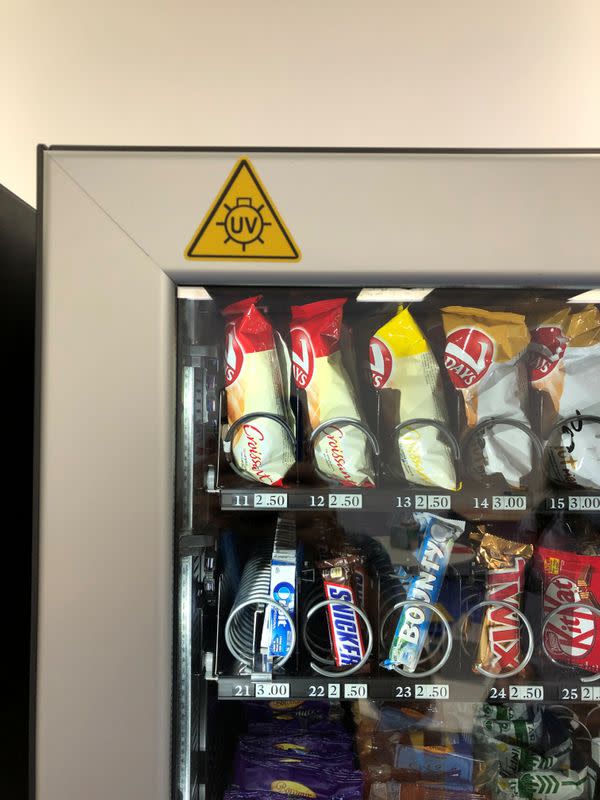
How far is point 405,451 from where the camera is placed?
1018 mm

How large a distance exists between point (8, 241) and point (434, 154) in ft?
2.42

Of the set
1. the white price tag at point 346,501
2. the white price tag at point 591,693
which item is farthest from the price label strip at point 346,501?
the white price tag at point 591,693

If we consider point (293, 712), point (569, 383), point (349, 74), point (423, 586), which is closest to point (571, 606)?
point (423, 586)

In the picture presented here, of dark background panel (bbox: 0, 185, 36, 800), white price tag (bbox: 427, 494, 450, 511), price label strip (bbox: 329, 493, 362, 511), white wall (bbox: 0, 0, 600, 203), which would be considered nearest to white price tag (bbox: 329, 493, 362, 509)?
price label strip (bbox: 329, 493, 362, 511)

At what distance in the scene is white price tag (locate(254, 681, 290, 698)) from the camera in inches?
35.7

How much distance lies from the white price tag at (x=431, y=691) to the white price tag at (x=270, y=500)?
34 cm

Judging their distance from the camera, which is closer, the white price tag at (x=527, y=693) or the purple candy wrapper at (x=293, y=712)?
the white price tag at (x=527, y=693)

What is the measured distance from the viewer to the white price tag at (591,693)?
0.90 metres

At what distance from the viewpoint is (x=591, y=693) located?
904mm

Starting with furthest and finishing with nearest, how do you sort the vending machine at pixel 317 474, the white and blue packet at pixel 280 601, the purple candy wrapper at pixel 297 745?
the purple candy wrapper at pixel 297 745 < the white and blue packet at pixel 280 601 < the vending machine at pixel 317 474

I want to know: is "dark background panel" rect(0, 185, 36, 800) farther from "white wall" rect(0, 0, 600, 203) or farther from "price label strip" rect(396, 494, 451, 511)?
"price label strip" rect(396, 494, 451, 511)

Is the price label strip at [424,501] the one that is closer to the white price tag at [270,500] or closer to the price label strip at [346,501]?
the price label strip at [346,501]

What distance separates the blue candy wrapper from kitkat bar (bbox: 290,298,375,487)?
0.48 feet

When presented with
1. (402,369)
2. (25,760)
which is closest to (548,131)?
(402,369)
